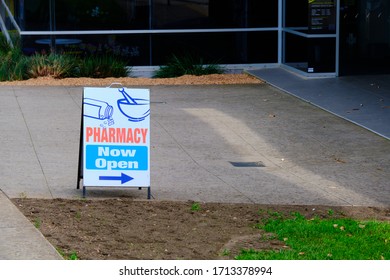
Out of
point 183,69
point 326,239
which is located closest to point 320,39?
point 183,69

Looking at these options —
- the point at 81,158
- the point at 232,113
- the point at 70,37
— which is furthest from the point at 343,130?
the point at 70,37

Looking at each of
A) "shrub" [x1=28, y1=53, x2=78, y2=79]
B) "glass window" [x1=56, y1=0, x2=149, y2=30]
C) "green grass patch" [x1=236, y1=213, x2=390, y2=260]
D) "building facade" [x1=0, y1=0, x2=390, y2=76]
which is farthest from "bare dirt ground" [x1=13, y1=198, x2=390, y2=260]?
"glass window" [x1=56, y1=0, x2=149, y2=30]

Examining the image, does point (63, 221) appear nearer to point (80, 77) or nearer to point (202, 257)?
point (202, 257)

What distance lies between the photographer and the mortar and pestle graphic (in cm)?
1009

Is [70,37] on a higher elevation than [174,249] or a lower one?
higher

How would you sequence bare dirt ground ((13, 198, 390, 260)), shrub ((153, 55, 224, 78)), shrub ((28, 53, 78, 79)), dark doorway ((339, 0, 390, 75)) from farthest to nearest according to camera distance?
1. dark doorway ((339, 0, 390, 75))
2. shrub ((153, 55, 224, 78))
3. shrub ((28, 53, 78, 79))
4. bare dirt ground ((13, 198, 390, 260))

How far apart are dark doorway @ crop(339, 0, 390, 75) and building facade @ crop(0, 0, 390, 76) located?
0.08 feet

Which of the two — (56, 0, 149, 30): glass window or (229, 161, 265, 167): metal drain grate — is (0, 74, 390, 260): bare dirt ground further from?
(56, 0, 149, 30): glass window

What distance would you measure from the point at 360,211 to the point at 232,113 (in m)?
6.93

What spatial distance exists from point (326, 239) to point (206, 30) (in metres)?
14.3

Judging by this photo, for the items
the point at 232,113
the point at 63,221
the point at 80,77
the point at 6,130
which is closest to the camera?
the point at 63,221

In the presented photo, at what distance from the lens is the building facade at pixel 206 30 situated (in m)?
21.5

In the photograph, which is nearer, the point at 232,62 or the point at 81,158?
the point at 81,158

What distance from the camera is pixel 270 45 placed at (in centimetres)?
2275
